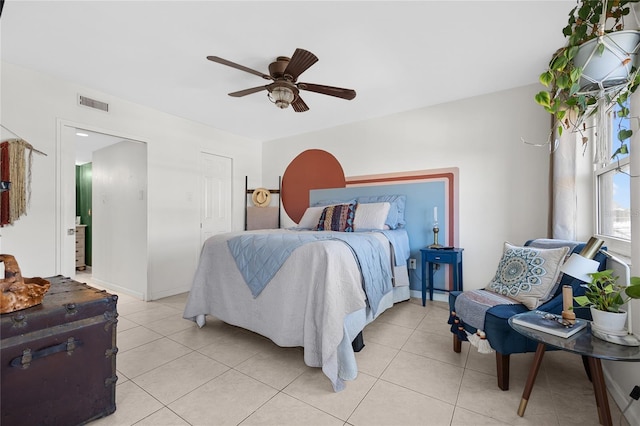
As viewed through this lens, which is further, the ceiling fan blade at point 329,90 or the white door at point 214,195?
the white door at point 214,195

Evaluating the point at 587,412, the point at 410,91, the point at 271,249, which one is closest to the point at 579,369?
the point at 587,412

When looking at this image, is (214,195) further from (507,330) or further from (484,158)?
(507,330)

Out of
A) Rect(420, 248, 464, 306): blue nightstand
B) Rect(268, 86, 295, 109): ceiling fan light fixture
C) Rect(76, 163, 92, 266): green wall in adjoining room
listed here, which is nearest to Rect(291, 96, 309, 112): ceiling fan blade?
Rect(268, 86, 295, 109): ceiling fan light fixture

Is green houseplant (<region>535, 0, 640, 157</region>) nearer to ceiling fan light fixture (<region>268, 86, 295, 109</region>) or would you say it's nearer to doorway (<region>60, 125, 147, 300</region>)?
ceiling fan light fixture (<region>268, 86, 295, 109</region>)

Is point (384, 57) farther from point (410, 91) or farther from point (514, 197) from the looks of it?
point (514, 197)

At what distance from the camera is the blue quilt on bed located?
7.10ft

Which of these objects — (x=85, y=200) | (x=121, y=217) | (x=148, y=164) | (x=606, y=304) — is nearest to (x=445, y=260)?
(x=606, y=304)

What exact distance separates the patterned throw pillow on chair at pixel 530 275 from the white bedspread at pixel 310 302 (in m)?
Result: 1.00

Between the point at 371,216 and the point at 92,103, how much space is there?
3319mm

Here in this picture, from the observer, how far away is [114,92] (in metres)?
3.17

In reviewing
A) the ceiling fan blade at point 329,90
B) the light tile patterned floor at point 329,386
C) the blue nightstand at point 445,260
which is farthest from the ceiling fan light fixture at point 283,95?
the blue nightstand at point 445,260

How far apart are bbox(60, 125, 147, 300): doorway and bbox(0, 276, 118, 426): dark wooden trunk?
6.40ft

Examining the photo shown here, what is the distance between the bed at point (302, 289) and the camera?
6.09ft

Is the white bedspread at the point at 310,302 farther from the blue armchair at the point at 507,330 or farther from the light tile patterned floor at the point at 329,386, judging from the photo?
the blue armchair at the point at 507,330
